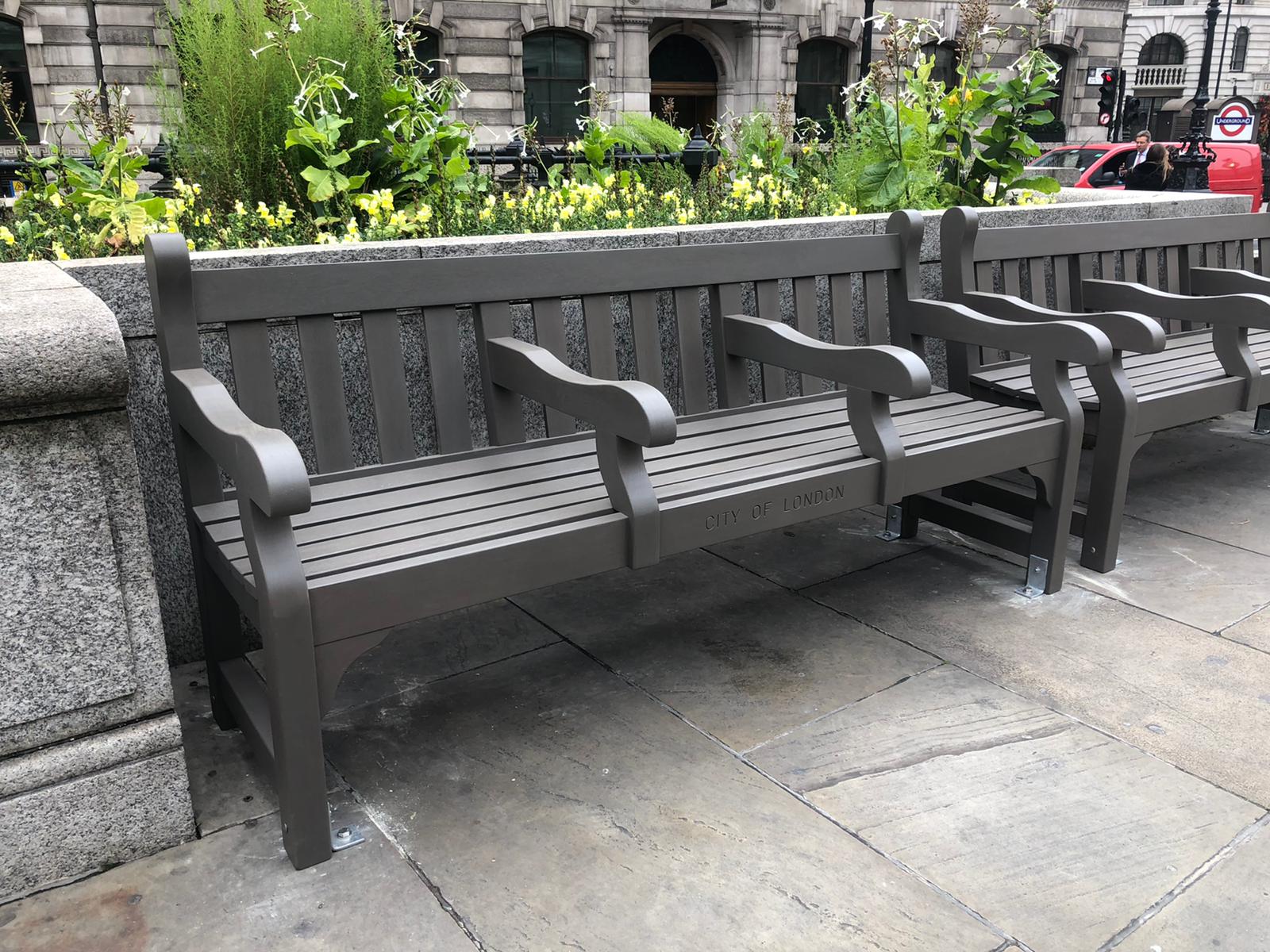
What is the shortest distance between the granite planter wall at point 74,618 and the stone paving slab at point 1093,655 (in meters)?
2.19

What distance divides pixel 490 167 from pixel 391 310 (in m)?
3.07

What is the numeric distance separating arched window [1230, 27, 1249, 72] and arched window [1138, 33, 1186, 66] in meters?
2.97

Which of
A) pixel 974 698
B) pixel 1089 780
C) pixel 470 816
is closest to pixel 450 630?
pixel 470 816

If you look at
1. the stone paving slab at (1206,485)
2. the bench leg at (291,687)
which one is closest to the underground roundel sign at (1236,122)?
the stone paving slab at (1206,485)

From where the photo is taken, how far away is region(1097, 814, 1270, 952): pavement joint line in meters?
2.06

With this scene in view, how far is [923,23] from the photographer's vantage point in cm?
536

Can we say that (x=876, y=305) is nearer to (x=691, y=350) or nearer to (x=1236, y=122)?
(x=691, y=350)

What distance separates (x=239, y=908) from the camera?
2.15m

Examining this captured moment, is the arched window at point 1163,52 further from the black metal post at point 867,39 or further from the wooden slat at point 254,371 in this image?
the wooden slat at point 254,371

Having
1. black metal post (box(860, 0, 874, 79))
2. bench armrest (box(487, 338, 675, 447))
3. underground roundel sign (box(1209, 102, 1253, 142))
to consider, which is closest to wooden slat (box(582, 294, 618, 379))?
bench armrest (box(487, 338, 675, 447))

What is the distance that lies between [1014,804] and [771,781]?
0.57 metres

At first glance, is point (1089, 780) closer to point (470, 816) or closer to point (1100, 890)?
point (1100, 890)

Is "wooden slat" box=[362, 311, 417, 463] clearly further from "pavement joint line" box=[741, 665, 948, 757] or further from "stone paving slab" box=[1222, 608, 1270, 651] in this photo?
"stone paving slab" box=[1222, 608, 1270, 651]

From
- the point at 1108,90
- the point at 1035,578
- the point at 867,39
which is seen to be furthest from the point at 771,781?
the point at 1108,90
